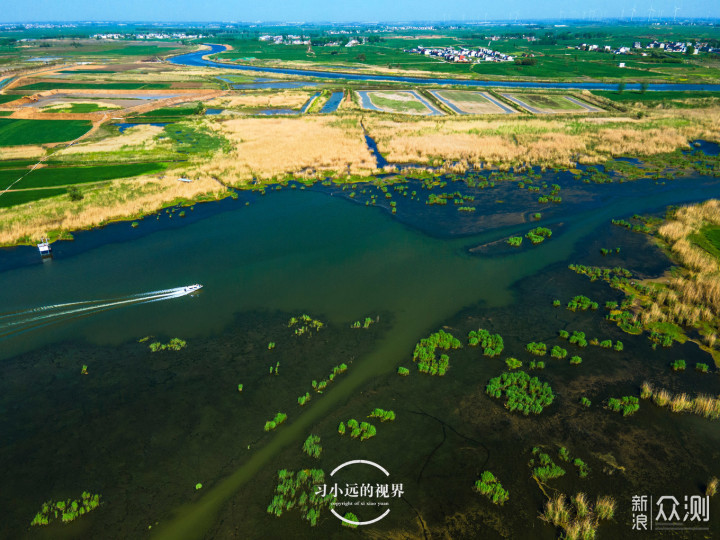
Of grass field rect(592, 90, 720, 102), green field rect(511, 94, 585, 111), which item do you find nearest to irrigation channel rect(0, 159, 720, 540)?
green field rect(511, 94, 585, 111)

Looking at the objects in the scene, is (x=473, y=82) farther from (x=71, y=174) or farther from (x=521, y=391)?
(x=521, y=391)

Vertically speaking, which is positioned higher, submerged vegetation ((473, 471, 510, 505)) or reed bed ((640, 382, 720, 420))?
reed bed ((640, 382, 720, 420))

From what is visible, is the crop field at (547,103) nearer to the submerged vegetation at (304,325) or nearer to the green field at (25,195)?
the submerged vegetation at (304,325)

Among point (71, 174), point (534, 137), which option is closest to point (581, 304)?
point (534, 137)

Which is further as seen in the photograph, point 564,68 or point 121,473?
point 564,68

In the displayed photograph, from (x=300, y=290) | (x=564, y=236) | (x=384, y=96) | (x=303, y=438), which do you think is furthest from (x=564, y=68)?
(x=303, y=438)

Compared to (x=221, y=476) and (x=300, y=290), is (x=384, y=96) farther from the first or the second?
(x=221, y=476)

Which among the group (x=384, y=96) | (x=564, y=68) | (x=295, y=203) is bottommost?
(x=295, y=203)

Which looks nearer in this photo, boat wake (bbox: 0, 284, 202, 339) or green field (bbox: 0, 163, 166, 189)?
boat wake (bbox: 0, 284, 202, 339)

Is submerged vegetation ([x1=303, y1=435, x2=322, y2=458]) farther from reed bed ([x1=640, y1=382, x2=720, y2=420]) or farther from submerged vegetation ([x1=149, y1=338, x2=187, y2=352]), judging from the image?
reed bed ([x1=640, y1=382, x2=720, y2=420])
